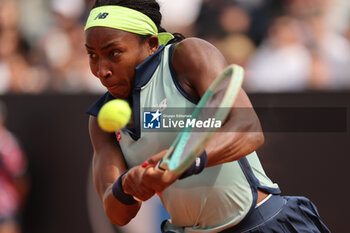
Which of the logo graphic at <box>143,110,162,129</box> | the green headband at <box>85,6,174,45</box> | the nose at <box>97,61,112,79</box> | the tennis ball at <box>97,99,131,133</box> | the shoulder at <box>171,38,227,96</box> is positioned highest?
the green headband at <box>85,6,174,45</box>

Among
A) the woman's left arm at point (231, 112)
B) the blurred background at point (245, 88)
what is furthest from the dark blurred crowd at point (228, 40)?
Answer: the woman's left arm at point (231, 112)

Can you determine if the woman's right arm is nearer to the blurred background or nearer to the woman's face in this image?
the woman's face

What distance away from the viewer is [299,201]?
2592mm

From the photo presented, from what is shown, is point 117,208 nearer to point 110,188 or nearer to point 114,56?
point 110,188

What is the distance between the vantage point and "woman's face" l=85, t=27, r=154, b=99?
244 cm

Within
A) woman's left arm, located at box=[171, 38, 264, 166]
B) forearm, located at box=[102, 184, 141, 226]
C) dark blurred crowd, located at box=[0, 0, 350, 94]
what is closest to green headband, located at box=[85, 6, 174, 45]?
woman's left arm, located at box=[171, 38, 264, 166]

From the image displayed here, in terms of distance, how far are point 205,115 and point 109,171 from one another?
27.1 inches

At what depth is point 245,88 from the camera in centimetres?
455

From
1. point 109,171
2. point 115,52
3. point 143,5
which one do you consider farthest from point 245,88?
point 115,52

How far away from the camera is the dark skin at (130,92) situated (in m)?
2.15

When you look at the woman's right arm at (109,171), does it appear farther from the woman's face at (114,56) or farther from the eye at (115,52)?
the eye at (115,52)

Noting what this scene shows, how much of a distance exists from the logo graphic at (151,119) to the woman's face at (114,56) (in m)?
0.15

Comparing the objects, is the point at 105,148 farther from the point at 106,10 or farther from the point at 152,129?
the point at 106,10

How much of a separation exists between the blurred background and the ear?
1.55m
